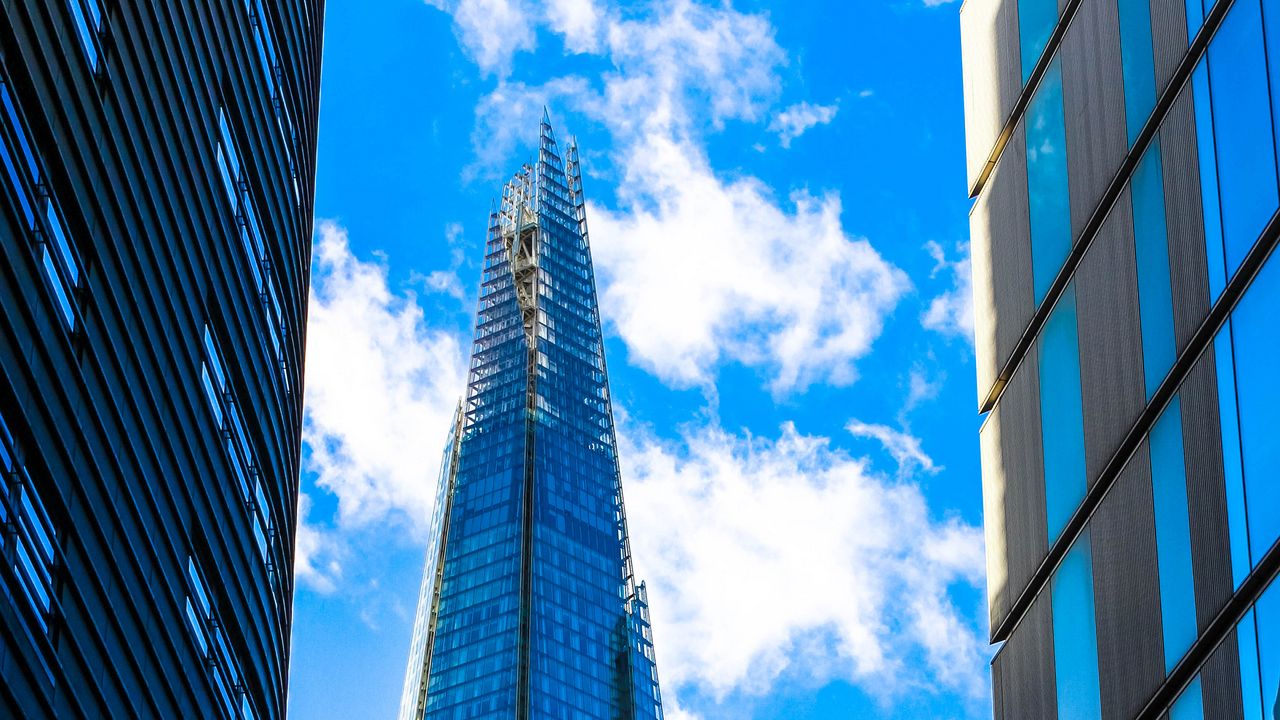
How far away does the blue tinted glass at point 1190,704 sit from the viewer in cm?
2009

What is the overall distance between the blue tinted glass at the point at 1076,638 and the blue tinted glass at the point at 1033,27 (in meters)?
8.32

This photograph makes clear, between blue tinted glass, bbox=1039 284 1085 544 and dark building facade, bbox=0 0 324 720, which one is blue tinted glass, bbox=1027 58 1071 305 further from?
dark building facade, bbox=0 0 324 720

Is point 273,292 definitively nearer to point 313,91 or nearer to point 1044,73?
point 313,91

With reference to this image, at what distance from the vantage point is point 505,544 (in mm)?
184750

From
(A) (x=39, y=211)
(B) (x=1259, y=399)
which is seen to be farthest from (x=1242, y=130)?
(A) (x=39, y=211)

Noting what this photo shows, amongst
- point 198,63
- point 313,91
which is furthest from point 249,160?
point 313,91

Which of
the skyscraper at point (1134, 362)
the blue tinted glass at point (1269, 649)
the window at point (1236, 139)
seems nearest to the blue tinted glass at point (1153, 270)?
the skyscraper at point (1134, 362)

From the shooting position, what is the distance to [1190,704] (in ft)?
66.7

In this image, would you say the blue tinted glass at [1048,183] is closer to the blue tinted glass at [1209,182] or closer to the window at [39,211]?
the blue tinted glass at [1209,182]

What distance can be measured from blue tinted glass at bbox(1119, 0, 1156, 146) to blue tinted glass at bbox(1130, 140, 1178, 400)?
685mm

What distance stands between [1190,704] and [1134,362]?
4416mm

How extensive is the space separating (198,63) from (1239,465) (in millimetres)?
37213

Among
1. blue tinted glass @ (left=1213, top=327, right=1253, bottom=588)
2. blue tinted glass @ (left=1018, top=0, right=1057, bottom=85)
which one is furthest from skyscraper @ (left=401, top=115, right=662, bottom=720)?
blue tinted glass @ (left=1213, top=327, right=1253, bottom=588)

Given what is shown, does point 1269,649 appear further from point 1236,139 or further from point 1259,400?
point 1236,139
